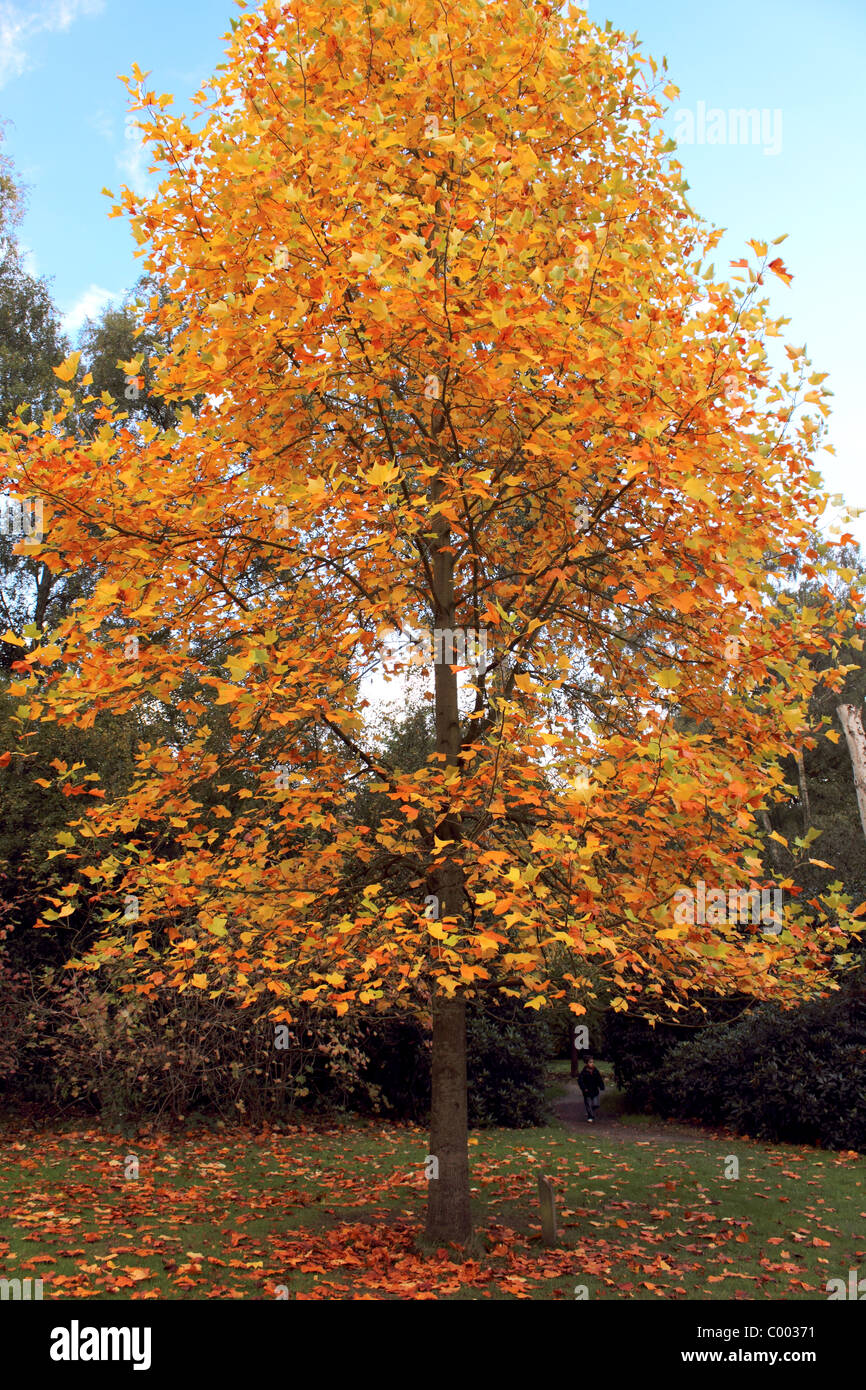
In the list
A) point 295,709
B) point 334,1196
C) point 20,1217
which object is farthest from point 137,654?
point 334,1196

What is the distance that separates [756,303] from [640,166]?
2107 mm

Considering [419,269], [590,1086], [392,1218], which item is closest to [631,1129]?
[590,1086]

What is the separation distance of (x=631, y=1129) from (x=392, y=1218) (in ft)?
28.2

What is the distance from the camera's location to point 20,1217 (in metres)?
7.82

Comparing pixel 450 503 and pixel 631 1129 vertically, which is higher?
A: pixel 450 503

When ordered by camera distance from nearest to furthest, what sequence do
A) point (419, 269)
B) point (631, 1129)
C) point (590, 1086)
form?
point (419, 269)
point (631, 1129)
point (590, 1086)

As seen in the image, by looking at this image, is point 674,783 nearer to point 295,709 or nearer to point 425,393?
point 295,709

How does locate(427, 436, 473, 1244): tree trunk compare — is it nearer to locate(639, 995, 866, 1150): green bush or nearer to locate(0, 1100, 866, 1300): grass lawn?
locate(0, 1100, 866, 1300): grass lawn

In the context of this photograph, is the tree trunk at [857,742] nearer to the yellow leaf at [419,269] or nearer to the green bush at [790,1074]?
the green bush at [790,1074]

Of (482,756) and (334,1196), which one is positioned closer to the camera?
(482,756)

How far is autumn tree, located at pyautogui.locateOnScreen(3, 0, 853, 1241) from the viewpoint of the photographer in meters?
4.88

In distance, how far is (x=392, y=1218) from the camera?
808 cm

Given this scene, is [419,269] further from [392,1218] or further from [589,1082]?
[589,1082]

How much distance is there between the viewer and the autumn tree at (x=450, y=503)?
4.88 meters
